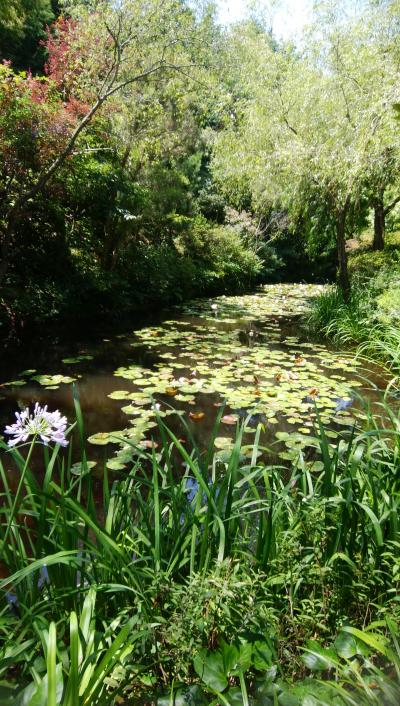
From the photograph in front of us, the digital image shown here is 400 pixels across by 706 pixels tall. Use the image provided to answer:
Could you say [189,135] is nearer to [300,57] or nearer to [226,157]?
[226,157]

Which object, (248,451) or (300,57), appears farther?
(300,57)

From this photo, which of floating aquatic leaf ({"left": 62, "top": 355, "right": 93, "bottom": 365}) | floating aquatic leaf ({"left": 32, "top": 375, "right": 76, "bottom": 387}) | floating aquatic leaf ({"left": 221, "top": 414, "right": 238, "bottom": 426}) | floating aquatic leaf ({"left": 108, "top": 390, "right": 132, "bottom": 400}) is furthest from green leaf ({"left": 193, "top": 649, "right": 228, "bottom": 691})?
floating aquatic leaf ({"left": 62, "top": 355, "right": 93, "bottom": 365})

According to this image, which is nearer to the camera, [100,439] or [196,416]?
[100,439]

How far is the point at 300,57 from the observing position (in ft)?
30.3

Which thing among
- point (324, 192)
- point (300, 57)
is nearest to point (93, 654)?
point (324, 192)

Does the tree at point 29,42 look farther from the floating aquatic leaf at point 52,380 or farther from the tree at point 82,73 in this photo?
the floating aquatic leaf at point 52,380

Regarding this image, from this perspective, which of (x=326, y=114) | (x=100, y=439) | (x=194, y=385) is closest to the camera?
(x=100, y=439)

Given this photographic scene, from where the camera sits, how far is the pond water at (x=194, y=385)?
3398 mm

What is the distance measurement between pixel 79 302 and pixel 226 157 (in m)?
6.86

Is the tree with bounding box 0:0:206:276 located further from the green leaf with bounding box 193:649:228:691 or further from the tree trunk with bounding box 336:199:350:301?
the green leaf with bounding box 193:649:228:691

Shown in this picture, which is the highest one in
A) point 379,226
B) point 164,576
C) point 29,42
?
point 29,42

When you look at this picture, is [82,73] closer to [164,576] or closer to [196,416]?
[196,416]

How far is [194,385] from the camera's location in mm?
4504

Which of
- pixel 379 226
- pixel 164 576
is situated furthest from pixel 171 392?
pixel 379 226
